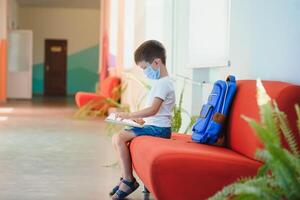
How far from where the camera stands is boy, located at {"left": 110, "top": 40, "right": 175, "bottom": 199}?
3.52 meters

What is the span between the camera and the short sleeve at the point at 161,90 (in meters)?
3.54

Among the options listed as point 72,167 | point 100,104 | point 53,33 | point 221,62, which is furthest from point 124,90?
point 53,33

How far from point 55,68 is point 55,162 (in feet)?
50.1

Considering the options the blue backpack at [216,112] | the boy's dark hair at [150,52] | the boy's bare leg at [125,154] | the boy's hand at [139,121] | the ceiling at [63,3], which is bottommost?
the boy's bare leg at [125,154]

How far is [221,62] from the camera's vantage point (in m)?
4.14

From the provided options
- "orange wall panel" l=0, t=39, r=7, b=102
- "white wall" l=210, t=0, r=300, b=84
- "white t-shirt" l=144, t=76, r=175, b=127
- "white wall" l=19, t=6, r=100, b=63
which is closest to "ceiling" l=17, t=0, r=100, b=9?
"white wall" l=19, t=6, r=100, b=63

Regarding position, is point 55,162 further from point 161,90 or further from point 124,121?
point 161,90

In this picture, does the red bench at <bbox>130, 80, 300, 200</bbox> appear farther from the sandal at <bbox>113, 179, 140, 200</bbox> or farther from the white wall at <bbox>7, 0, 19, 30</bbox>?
the white wall at <bbox>7, 0, 19, 30</bbox>

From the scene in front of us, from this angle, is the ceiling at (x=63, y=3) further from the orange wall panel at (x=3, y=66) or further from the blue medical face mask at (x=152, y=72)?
the blue medical face mask at (x=152, y=72)

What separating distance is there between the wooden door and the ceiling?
55.0 inches

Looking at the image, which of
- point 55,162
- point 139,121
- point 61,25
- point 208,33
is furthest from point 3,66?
point 139,121

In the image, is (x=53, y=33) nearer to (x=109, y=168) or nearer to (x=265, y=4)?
(x=109, y=168)

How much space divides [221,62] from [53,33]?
52.6 ft

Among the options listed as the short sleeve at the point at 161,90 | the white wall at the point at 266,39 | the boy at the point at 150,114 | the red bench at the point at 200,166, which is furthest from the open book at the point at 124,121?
the white wall at the point at 266,39
